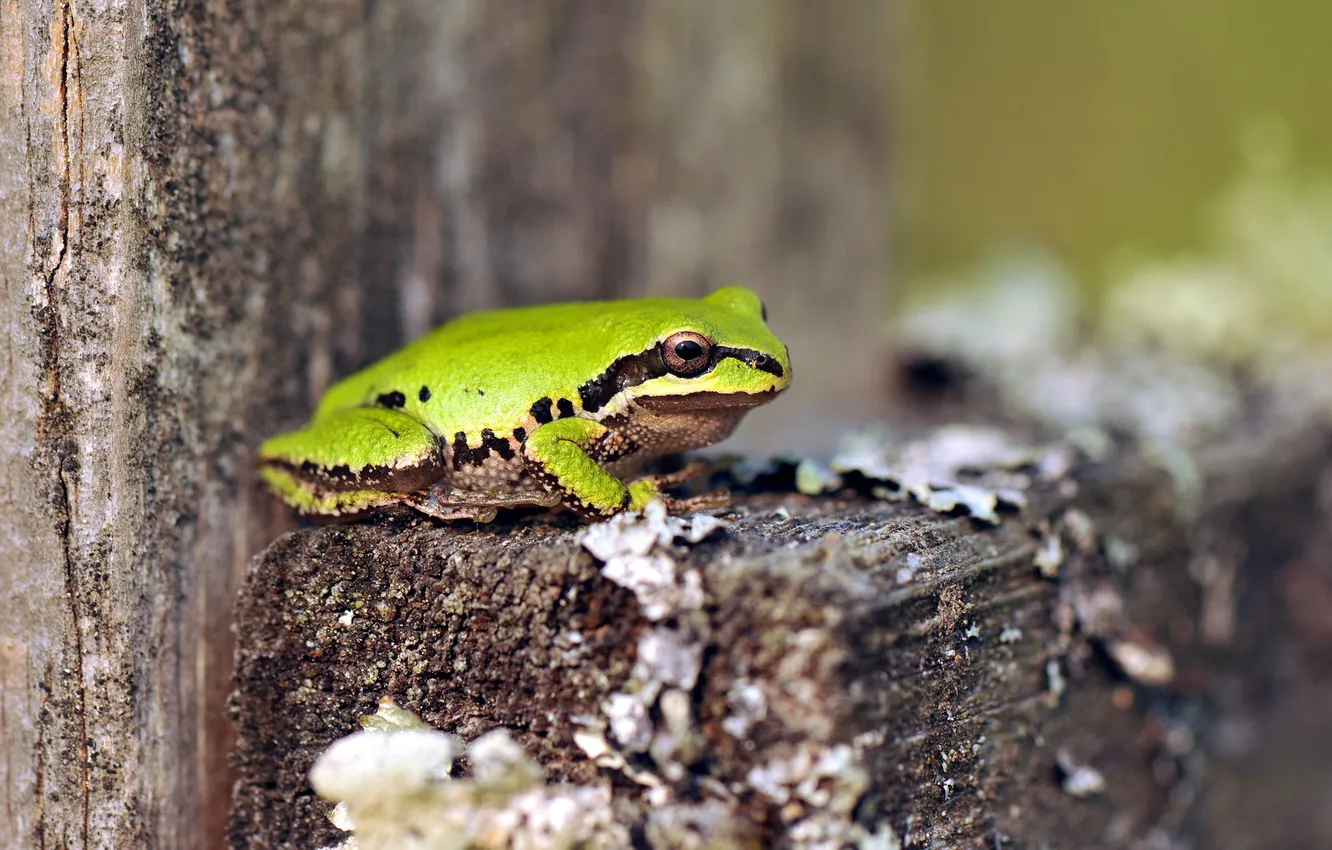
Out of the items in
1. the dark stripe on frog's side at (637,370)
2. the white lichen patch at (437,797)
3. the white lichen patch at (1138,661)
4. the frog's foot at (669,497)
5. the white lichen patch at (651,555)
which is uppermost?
the dark stripe on frog's side at (637,370)

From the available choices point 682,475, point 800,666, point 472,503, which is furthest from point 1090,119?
point 800,666

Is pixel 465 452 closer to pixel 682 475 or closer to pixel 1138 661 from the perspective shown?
pixel 682 475

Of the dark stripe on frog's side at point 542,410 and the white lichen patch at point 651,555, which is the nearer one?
the white lichen patch at point 651,555

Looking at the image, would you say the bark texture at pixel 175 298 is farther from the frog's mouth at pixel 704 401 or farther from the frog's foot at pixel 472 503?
the frog's mouth at pixel 704 401

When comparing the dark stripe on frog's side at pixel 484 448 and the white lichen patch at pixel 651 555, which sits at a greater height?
the dark stripe on frog's side at pixel 484 448

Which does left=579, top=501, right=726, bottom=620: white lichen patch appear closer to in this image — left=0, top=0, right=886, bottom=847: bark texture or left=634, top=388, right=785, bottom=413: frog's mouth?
left=634, top=388, right=785, bottom=413: frog's mouth

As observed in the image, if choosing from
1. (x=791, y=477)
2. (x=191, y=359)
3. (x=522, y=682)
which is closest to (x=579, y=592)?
(x=522, y=682)

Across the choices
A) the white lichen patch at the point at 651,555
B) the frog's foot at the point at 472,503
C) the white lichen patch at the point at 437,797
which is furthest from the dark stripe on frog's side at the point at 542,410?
the white lichen patch at the point at 437,797
